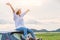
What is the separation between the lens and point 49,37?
7.80ft

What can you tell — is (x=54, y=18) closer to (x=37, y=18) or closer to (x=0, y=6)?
(x=37, y=18)

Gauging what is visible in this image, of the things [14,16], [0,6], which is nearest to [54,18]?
[14,16]

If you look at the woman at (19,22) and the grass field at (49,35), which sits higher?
the woman at (19,22)

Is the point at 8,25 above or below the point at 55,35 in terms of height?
above

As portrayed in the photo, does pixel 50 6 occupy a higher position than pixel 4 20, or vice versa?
pixel 50 6

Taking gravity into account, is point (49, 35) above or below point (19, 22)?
below

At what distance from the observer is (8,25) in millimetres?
2348

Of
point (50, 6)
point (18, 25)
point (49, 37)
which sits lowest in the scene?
point (49, 37)

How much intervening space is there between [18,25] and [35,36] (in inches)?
10.0

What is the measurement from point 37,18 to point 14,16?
0.29 metres

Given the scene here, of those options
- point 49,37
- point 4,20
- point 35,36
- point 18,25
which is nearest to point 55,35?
point 49,37

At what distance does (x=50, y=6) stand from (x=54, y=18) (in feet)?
0.54

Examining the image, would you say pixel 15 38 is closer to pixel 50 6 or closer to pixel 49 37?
pixel 49 37

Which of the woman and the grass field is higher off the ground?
the woman
